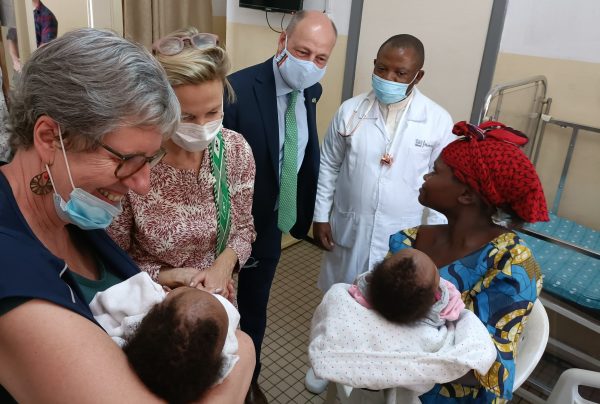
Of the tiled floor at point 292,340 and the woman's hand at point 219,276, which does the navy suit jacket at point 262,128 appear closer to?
the woman's hand at point 219,276

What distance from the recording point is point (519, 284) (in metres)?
1.08

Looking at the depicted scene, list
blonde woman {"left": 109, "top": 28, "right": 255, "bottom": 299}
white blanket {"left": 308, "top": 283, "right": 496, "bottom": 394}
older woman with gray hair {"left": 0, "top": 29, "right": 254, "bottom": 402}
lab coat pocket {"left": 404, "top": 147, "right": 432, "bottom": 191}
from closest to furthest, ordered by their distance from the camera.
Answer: older woman with gray hair {"left": 0, "top": 29, "right": 254, "bottom": 402}
white blanket {"left": 308, "top": 283, "right": 496, "bottom": 394}
blonde woman {"left": 109, "top": 28, "right": 255, "bottom": 299}
lab coat pocket {"left": 404, "top": 147, "right": 432, "bottom": 191}

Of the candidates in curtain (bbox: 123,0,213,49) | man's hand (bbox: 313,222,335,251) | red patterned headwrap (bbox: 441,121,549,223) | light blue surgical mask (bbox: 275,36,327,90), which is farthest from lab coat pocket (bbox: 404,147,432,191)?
curtain (bbox: 123,0,213,49)

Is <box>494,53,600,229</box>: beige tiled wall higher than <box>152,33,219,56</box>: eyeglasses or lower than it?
lower

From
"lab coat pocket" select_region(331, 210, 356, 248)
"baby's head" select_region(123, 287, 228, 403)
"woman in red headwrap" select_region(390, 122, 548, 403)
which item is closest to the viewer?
"baby's head" select_region(123, 287, 228, 403)

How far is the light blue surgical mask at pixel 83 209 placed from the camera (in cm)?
86

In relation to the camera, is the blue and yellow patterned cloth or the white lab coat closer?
the blue and yellow patterned cloth

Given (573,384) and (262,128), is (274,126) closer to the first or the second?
(262,128)

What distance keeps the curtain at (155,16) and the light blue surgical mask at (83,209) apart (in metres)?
2.56

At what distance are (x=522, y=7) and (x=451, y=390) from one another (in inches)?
80.9

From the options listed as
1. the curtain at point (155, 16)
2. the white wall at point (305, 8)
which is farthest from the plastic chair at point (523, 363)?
the curtain at point (155, 16)

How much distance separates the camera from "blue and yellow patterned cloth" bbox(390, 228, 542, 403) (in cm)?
105

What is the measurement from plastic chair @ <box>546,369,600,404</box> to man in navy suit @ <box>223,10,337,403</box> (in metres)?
1.21

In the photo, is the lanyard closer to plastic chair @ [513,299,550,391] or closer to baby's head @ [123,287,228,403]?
baby's head @ [123,287,228,403]
